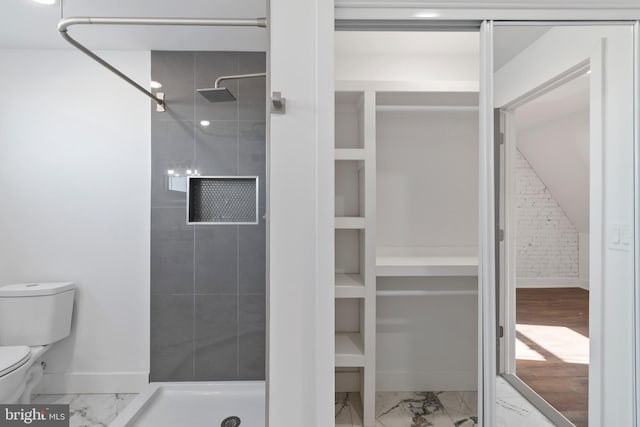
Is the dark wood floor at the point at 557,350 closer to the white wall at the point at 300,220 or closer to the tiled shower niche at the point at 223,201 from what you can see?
the white wall at the point at 300,220

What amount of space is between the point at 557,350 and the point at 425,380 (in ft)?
1.60

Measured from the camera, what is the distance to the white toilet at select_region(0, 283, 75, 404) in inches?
74.2

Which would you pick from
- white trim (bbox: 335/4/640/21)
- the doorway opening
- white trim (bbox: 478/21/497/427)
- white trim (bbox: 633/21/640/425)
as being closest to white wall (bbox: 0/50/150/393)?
white trim (bbox: 335/4/640/21)

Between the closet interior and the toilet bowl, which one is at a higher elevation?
the closet interior

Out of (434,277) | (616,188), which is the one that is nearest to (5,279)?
(434,277)

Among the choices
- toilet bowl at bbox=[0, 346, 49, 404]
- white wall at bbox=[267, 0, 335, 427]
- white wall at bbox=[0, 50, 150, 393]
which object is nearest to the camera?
white wall at bbox=[267, 0, 335, 427]

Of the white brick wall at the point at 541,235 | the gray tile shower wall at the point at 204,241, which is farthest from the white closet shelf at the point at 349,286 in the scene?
the gray tile shower wall at the point at 204,241

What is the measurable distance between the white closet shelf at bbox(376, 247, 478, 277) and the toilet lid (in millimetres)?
1988

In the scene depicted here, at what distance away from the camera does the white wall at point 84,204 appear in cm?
207

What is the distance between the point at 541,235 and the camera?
1.13 meters

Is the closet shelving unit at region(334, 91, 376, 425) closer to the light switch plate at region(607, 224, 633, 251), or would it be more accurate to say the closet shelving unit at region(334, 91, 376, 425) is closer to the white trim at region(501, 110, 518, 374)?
the white trim at region(501, 110, 518, 374)

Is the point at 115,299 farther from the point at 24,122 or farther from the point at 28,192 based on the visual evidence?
the point at 24,122

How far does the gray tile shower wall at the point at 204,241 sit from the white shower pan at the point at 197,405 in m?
0.07

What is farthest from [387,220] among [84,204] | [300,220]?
[84,204]
